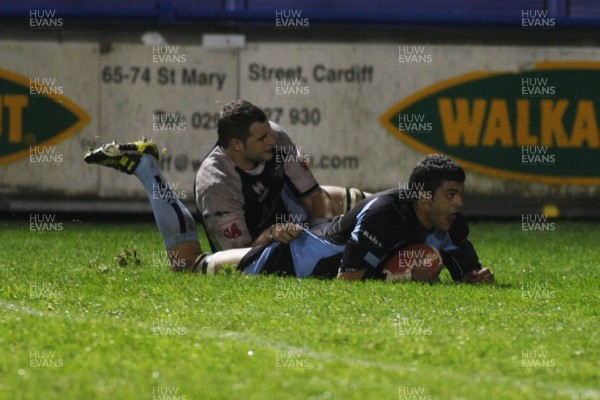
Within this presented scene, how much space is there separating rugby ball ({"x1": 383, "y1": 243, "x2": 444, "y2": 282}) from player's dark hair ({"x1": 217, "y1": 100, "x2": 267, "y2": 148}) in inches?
57.0

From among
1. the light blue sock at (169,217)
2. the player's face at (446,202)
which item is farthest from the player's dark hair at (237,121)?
the player's face at (446,202)

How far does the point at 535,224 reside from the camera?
13.0 metres

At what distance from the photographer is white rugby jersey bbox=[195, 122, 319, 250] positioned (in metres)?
8.90

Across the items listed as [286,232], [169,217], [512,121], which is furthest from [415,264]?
[512,121]

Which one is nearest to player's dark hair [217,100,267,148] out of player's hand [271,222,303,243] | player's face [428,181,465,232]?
player's hand [271,222,303,243]

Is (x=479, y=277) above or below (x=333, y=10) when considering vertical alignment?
below

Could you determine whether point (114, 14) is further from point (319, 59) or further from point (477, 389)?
point (477, 389)

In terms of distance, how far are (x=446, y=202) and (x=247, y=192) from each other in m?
1.72

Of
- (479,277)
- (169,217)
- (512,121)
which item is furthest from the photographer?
(512,121)

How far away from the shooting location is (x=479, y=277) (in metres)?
8.38

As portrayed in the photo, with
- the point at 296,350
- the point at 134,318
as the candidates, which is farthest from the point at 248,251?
the point at 296,350

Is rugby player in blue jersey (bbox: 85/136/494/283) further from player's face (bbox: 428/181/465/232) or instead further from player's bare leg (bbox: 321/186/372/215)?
player's bare leg (bbox: 321/186/372/215)

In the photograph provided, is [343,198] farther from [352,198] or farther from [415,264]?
[415,264]

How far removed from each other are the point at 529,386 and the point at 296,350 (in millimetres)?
1183
